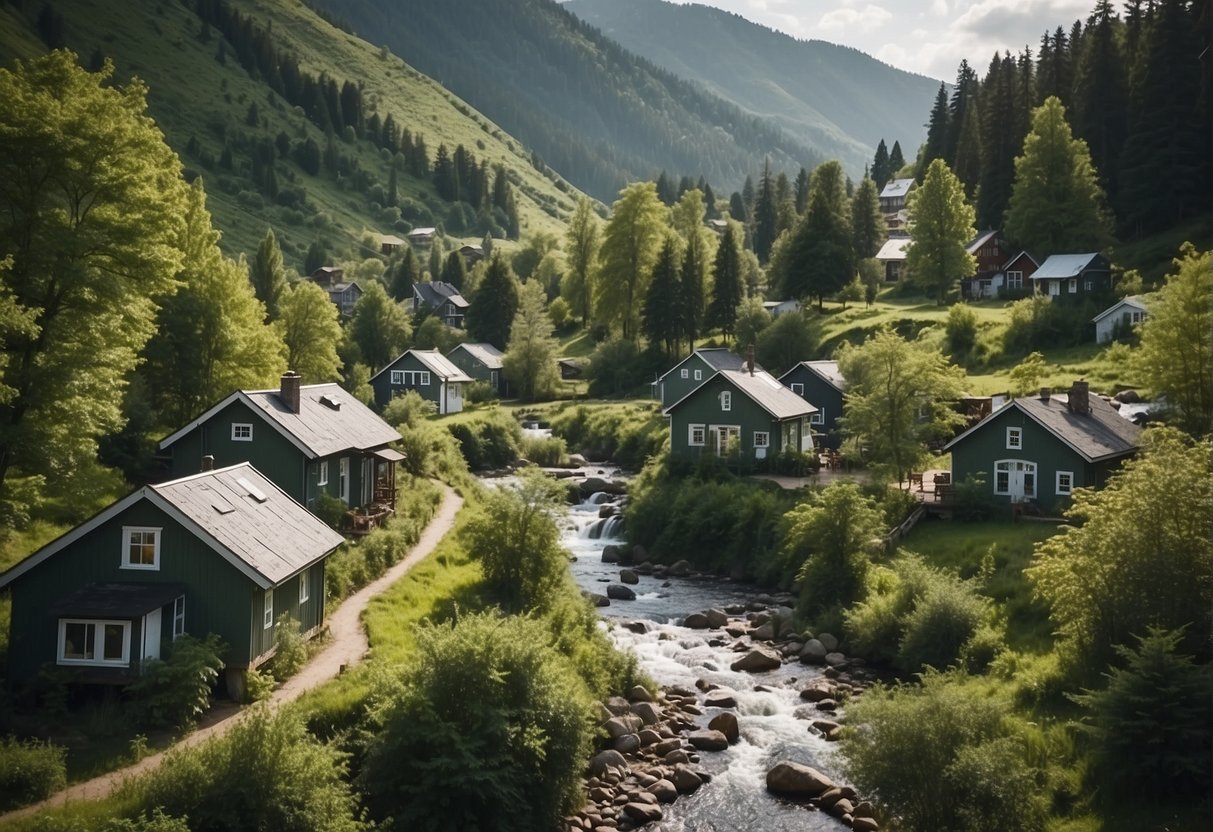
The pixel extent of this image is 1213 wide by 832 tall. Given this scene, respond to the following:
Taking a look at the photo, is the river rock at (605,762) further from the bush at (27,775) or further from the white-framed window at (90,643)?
the bush at (27,775)

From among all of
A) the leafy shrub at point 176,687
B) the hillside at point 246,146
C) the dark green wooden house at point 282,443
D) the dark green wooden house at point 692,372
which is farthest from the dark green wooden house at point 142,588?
the hillside at point 246,146

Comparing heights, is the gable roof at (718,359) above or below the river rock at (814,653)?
above

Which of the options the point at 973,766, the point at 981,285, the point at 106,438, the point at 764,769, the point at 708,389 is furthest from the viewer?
the point at 981,285

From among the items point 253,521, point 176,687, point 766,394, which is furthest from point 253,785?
point 766,394

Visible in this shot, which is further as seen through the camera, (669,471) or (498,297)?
(498,297)

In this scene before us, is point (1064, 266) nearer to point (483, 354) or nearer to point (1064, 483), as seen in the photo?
point (1064, 483)

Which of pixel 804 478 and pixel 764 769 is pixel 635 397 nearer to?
pixel 804 478

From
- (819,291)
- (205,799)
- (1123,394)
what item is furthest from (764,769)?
(819,291)
